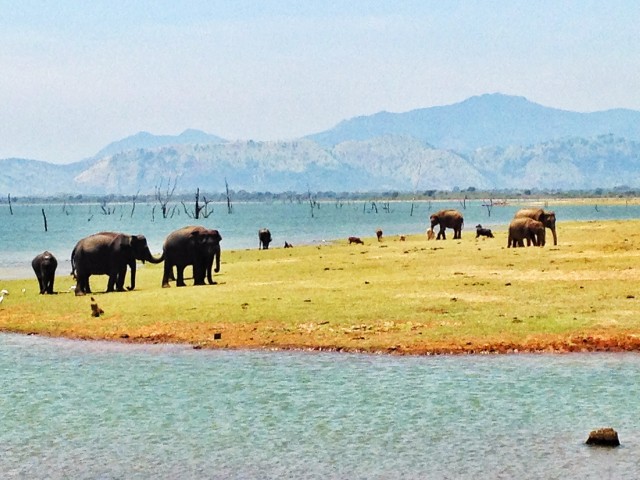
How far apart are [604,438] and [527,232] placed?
3717cm

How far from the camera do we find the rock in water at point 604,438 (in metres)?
15.8

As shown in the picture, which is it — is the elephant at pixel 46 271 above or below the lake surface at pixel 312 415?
above

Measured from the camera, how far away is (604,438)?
15.8 m

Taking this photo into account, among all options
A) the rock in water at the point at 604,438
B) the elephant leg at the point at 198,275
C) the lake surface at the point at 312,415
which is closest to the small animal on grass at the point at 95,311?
the lake surface at the point at 312,415

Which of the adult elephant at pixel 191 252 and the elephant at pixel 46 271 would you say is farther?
the elephant at pixel 46 271

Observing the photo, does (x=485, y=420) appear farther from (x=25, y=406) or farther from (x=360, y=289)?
(x=360, y=289)

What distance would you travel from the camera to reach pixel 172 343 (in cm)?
2625

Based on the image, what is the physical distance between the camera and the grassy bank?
25.2m

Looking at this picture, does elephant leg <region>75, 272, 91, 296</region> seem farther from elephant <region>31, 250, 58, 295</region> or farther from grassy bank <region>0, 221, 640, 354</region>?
elephant <region>31, 250, 58, 295</region>

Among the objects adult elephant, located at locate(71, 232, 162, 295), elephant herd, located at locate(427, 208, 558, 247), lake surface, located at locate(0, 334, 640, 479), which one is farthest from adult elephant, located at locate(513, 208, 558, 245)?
lake surface, located at locate(0, 334, 640, 479)

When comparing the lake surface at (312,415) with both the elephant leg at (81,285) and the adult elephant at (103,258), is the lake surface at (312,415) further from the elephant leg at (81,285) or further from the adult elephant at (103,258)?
the adult elephant at (103,258)

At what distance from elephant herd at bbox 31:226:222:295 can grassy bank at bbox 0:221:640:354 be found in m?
0.99

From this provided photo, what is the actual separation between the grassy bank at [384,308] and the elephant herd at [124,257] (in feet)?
3.23

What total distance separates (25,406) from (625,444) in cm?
1111
